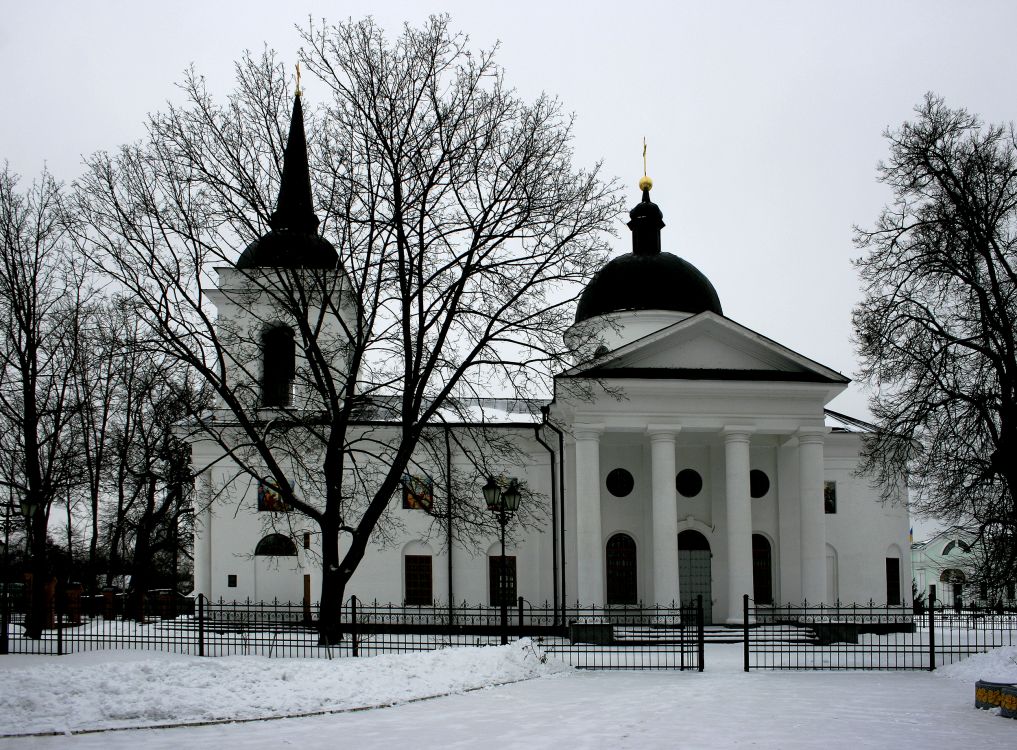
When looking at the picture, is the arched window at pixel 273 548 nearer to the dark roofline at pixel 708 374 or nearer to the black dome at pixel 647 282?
the dark roofline at pixel 708 374

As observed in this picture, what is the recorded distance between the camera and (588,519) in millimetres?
30266

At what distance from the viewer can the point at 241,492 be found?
34.8 metres

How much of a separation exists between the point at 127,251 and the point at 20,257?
189 inches

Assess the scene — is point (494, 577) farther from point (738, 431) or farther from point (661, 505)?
point (738, 431)

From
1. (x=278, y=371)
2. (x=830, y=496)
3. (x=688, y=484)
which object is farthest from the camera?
(x=830, y=496)

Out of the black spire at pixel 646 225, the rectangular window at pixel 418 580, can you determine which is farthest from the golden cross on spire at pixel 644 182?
the rectangular window at pixel 418 580

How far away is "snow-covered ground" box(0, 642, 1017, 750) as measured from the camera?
36.3ft

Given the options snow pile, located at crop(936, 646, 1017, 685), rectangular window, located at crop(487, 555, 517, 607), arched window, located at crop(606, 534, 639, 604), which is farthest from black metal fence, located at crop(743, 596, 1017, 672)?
rectangular window, located at crop(487, 555, 517, 607)

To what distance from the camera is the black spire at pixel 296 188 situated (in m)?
24.4

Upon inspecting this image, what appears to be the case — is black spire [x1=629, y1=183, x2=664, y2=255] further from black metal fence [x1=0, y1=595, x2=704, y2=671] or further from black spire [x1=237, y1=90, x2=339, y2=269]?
black spire [x1=237, y1=90, x2=339, y2=269]

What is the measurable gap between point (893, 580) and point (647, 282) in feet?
42.1

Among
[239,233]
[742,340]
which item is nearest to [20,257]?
[239,233]

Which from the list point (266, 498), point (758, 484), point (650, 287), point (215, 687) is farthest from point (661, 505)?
point (215, 687)

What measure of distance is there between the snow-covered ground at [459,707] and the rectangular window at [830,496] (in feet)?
59.7
